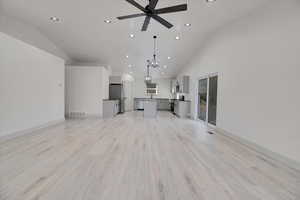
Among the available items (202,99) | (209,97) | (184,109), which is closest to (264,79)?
(209,97)

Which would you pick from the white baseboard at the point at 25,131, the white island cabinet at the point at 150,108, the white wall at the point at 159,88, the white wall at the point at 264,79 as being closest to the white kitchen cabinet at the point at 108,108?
the white island cabinet at the point at 150,108

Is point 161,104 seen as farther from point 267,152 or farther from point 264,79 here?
point 267,152

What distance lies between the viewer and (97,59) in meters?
8.10

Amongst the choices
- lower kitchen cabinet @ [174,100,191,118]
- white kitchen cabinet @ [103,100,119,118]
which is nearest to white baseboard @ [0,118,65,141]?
white kitchen cabinet @ [103,100,119,118]

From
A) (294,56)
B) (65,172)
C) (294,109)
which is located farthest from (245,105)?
(65,172)

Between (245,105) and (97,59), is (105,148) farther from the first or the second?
(97,59)

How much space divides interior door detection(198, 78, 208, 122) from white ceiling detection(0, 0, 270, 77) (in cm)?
165

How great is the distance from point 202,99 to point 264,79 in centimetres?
373

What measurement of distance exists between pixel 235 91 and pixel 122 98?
6.78 meters

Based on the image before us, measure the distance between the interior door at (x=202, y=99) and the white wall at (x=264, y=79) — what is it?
1563 millimetres

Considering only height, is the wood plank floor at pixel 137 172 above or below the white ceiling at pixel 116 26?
below

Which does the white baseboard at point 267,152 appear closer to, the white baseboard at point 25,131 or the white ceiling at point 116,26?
the white ceiling at point 116,26

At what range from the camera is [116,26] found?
16.5 feet

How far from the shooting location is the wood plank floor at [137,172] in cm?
183
